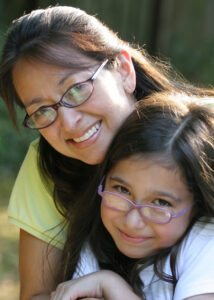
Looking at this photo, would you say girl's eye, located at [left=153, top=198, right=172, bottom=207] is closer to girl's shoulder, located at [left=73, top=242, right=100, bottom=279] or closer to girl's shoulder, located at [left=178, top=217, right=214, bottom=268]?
girl's shoulder, located at [left=178, top=217, right=214, bottom=268]

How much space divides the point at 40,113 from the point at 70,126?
148mm

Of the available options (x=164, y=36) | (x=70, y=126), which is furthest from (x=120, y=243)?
(x=164, y=36)

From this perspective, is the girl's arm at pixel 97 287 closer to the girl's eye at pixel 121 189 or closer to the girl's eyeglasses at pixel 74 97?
the girl's eye at pixel 121 189

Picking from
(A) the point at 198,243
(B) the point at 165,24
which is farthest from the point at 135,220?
(B) the point at 165,24

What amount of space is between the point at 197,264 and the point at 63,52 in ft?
3.42

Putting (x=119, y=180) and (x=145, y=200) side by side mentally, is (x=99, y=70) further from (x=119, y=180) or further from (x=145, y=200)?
(x=145, y=200)

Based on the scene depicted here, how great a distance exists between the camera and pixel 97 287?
7.32 ft

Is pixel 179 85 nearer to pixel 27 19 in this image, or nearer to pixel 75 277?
pixel 27 19

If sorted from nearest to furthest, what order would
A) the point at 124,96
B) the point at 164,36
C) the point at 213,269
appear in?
the point at 213,269
the point at 124,96
the point at 164,36

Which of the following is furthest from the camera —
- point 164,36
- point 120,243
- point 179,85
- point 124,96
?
point 164,36

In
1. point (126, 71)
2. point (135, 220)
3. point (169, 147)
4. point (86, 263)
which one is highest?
point (126, 71)

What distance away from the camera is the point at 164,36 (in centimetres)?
845

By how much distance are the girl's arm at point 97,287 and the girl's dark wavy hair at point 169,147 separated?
85mm

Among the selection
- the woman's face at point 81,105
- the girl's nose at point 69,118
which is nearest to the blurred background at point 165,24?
the woman's face at point 81,105
